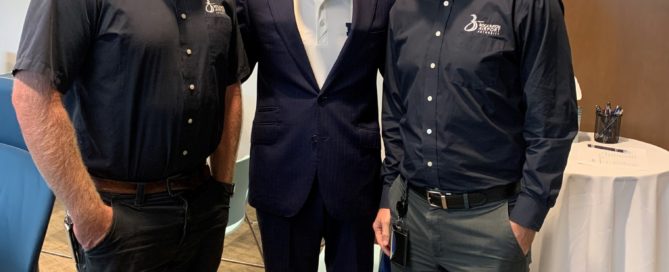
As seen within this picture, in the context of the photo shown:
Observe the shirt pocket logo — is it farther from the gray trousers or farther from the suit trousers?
the gray trousers

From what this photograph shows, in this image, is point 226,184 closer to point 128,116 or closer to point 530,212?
point 128,116

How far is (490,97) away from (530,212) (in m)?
0.29

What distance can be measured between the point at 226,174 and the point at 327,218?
Result: 0.33 metres

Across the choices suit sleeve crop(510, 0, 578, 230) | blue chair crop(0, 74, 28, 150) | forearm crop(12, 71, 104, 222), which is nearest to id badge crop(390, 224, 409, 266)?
suit sleeve crop(510, 0, 578, 230)

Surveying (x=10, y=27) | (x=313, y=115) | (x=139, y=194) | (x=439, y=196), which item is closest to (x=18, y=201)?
(x=139, y=194)

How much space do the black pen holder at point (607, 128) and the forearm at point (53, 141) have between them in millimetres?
2172

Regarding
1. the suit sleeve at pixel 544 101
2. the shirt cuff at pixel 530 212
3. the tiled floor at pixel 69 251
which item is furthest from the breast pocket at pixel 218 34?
the tiled floor at pixel 69 251

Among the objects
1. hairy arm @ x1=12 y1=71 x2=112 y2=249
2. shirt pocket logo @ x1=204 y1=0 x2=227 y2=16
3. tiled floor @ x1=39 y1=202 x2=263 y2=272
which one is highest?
shirt pocket logo @ x1=204 y1=0 x2=227 y2=16

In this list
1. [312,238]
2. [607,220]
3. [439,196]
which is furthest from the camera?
[607,220]

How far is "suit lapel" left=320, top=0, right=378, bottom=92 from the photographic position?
5.27 ft

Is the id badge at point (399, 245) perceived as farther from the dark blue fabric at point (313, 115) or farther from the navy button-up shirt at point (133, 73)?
the navy button-up shirt at point (133, 73)

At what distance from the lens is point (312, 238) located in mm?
1739

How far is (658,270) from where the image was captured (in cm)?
221

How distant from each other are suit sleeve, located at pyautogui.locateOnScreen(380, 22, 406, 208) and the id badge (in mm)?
93
